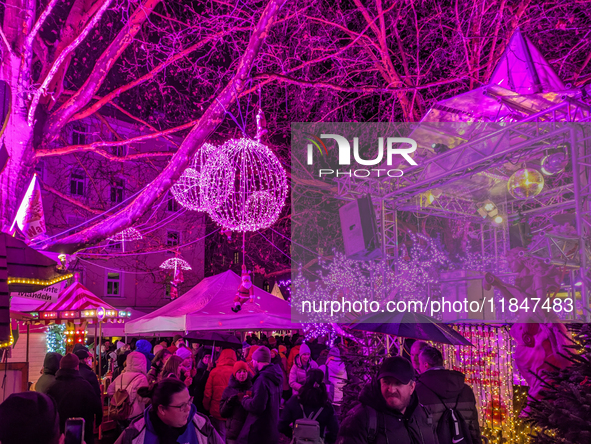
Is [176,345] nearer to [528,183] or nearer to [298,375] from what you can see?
[298,375]

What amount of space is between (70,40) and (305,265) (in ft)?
47.9

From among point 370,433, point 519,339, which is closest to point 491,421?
point 519,339

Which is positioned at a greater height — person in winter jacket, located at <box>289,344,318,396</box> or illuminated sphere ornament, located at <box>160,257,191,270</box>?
illuminated sphere ornament, located at <box>160,257,191,270</box>

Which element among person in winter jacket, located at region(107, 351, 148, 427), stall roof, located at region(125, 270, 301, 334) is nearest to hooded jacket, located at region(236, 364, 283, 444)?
person in winter jacket, located at region(107, 351, 148, 427)

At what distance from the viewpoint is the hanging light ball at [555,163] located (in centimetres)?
839

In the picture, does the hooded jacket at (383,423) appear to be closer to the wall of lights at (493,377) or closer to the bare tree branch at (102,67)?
the wall of lights at (493,377)

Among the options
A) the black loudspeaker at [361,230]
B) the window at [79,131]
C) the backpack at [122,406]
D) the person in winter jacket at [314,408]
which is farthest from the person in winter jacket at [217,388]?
the window at [79,131]

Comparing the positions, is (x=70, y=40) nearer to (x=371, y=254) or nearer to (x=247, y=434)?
(x=247, y=434)

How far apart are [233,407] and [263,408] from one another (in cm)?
48

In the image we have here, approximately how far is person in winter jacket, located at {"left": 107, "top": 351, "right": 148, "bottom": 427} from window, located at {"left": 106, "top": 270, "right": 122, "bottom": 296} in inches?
1194

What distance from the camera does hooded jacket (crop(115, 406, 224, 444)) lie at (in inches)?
119

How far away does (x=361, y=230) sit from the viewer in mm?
10516

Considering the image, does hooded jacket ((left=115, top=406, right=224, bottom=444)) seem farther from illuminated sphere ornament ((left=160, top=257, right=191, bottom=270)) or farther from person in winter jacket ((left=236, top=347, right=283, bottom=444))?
illuminated sphere ornament ((left=160, top=257, right=191, bottom=270))

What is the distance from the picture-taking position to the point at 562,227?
9.97 m
